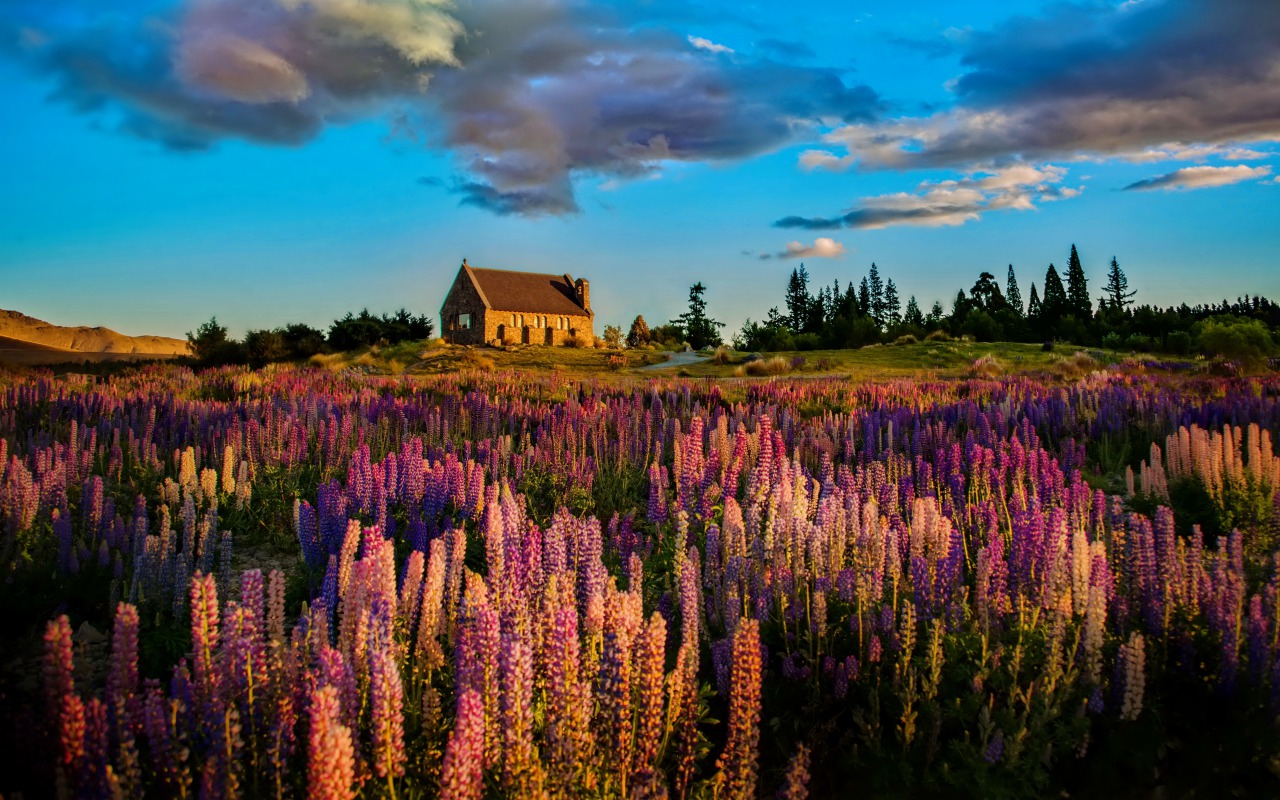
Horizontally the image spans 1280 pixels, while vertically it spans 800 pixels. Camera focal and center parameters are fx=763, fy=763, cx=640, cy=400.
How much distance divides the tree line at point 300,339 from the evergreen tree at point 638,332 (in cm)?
2091

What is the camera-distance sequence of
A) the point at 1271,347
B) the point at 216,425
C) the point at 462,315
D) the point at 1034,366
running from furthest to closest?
the point at 462,315, the point at 1271,347, the point at 1034,366, the point at 216,425

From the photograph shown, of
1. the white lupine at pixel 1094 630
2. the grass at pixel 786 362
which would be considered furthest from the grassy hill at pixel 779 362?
the white lupine at pixel 1094 630

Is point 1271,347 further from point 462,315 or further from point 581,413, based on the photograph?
point 462,315

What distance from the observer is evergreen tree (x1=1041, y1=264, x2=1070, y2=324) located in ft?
268

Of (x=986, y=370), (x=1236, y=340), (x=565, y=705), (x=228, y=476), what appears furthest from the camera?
(x=1236, y=340)

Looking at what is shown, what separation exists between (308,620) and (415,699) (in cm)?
56

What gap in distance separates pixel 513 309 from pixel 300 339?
26960mm

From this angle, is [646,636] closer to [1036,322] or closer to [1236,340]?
[1236,340]

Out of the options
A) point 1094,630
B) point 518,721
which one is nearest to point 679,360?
point 1094,630

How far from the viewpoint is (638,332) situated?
244 ft

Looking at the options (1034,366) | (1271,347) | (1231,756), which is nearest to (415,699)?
(1231,756)

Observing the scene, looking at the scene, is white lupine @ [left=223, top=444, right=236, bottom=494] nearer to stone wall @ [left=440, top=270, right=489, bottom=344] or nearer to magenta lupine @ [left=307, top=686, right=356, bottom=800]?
magenta lupine @ [left=307, top=686, right=356, bottom=800]

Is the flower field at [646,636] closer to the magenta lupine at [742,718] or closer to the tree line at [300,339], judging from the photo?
the magenta lupine at [742,718]

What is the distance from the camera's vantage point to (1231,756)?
3.06 m
